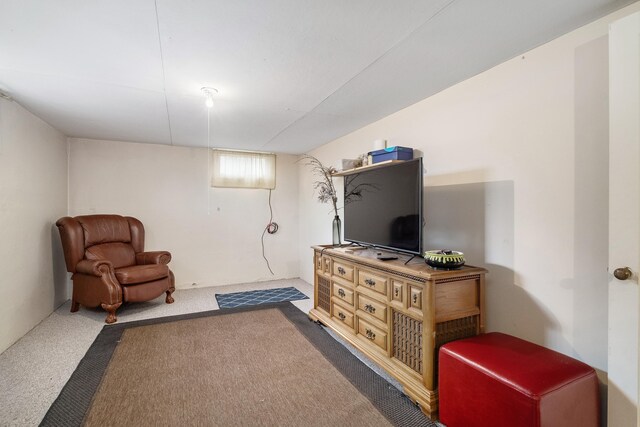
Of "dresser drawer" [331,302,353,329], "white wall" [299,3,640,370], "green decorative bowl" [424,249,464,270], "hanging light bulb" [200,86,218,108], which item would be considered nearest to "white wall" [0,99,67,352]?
"hanging light bulb" [200,86,218,108]

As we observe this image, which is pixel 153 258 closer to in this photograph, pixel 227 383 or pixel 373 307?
pixel 227 383

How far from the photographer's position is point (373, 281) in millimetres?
2289

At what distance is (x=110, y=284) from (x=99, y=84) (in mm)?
2046

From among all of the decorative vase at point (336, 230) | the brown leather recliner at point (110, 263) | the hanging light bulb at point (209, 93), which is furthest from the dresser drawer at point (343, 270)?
the brown leather recliner at point (110, 263)

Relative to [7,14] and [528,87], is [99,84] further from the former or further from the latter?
[528,87]

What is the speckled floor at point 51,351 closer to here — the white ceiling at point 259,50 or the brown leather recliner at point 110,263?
the brown leather recliner at point 110,263

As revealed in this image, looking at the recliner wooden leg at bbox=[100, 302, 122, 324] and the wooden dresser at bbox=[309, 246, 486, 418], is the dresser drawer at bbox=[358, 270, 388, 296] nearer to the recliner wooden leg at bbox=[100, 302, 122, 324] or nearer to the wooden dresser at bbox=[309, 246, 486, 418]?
the wooden dresser at bbox=[309, 246, 486, 418]

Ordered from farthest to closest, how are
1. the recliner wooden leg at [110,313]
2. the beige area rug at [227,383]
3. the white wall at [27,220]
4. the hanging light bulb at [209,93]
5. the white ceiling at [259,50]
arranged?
the recliner wooden leg at [110,313] → the white wall at [27,220] → the hanging light bulb at [209,93] → the beige area rug at [227,383] → the white ceiling at [259,50]

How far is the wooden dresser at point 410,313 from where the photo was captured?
69.9 inches

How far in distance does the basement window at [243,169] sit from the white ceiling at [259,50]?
175cm

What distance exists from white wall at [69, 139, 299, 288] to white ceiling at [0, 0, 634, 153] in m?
1.29

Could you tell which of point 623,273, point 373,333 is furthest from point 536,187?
point 373,333

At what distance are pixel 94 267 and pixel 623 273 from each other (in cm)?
421

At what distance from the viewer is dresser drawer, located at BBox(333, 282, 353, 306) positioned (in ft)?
8.49
